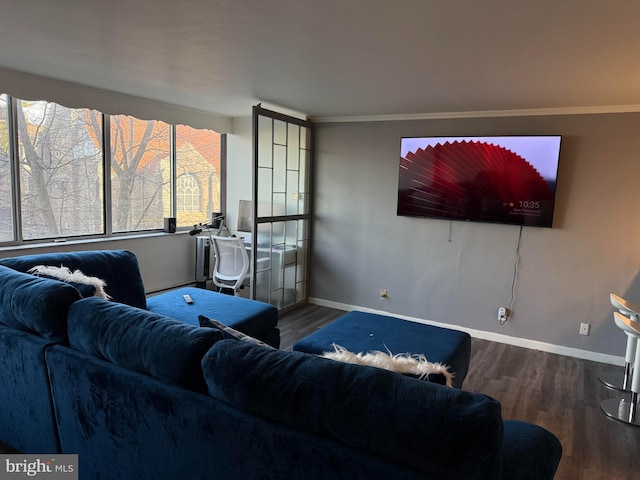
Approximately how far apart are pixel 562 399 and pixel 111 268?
3500 millimetres

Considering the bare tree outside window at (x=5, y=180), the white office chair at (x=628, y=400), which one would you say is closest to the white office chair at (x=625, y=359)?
the white office chair at (x=628, y=400)

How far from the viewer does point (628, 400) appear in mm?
3207

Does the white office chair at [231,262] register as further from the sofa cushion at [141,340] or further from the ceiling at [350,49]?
the sofa cushion at [141,340]

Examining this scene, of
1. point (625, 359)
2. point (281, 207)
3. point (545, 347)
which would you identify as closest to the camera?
point (625, 359)

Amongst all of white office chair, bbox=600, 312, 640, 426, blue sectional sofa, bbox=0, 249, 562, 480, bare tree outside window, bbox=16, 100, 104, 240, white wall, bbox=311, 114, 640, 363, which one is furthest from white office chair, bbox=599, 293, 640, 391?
bare tree outside window, bbox=16, 100, 104, 240

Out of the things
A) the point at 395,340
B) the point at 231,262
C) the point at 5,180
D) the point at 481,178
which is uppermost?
the point at 481,178

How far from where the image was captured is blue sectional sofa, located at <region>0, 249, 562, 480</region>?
42.6 inches

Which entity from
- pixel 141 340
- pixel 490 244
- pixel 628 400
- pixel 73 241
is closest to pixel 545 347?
pixel 628 400

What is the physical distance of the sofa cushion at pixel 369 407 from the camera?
1029 millimetres

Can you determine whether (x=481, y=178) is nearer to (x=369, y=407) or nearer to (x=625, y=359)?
(x=625, y=359)

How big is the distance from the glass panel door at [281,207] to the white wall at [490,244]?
0.20m

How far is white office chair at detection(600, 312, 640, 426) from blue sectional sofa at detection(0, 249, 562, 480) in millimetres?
1824

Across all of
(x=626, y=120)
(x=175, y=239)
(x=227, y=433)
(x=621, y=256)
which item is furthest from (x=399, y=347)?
(x=175, y=239)

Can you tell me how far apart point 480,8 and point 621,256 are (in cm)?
300
